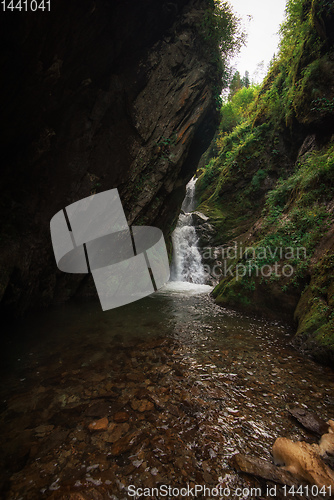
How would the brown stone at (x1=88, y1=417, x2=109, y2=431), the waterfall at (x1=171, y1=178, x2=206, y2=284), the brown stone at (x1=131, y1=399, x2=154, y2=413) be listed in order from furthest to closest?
the waterfall at (x1=171, y1=178, x2=206, y2=284) < the brown stone at (x1=131, y1=399, x2=154, y2=413) < the brown stone at (x1=88, y1=417, x2=109, y2=431)

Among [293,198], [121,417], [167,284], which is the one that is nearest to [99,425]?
[121,417]

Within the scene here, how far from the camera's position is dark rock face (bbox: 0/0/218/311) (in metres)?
4.22

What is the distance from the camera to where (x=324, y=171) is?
19.4ft

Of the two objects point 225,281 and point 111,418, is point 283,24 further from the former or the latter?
point 111,418

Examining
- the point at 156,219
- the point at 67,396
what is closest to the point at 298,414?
the point at 67,396

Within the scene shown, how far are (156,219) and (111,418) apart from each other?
302 inches


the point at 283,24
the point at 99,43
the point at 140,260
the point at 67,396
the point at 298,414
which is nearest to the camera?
the point at 298,414

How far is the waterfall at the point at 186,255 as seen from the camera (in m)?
11.5

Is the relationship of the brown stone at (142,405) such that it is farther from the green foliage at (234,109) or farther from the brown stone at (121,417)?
the green foliage at (234,109)

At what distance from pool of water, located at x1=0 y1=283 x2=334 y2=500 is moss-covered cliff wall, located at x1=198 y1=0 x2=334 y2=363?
3.27 feet

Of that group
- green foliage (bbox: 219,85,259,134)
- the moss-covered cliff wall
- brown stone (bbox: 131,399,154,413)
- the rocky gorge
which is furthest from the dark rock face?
green foliage (bbox: 219,85,259,134)

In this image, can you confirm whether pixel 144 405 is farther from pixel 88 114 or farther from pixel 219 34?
pixel 219 34

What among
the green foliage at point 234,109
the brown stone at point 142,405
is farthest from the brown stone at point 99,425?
the green foliage at point 234,109

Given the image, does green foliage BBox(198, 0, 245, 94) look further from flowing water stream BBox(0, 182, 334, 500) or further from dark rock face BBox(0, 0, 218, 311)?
flowing water stream BBox(0, 182, 334, 500)
